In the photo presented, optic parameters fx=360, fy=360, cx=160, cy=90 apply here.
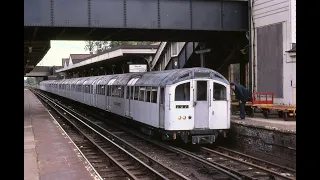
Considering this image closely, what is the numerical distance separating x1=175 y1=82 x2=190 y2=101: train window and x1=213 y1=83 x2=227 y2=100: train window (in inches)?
38.6

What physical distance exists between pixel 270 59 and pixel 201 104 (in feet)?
23.9

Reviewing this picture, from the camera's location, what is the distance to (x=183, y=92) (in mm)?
11805

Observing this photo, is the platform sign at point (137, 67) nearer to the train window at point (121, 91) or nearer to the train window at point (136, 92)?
the train window at point (121, 91)

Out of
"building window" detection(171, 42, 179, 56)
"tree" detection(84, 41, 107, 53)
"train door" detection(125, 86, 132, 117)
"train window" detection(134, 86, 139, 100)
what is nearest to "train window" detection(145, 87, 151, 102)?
"train window" detection(134, 86, 139, 100)

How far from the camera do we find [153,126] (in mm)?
12602

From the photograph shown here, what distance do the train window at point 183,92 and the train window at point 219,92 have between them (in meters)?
0.98

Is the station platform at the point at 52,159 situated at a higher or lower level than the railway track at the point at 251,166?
higher

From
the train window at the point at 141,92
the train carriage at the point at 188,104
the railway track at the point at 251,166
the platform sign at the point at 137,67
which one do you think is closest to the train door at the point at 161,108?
the train carriage at the point at 188,104

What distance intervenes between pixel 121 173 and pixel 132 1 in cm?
1057

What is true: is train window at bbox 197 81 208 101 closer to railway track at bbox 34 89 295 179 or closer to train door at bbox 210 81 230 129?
train door at bbox 210 81 230 129

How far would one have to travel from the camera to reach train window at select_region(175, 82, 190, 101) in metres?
11.7

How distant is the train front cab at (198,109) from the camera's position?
37.9 feet

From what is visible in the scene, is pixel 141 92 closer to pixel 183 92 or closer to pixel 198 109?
pixel 183 92

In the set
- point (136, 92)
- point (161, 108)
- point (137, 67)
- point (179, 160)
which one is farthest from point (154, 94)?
point (137, 67)
